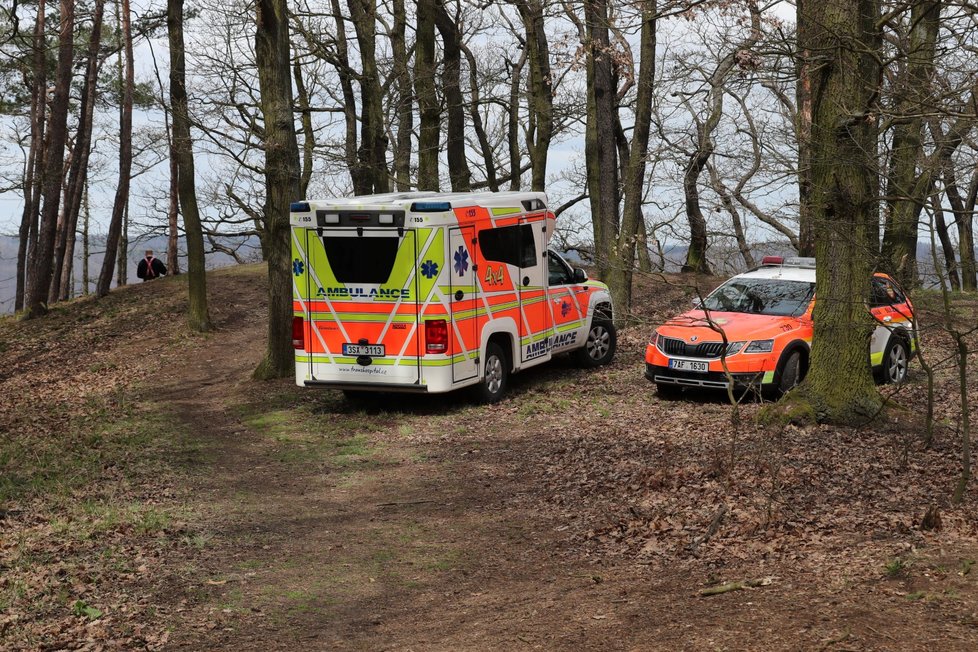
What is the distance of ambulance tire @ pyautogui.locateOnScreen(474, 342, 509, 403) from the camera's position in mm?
13555

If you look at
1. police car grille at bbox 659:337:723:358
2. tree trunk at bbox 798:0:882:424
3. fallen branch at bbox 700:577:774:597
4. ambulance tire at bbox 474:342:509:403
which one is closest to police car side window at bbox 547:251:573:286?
ambulance tire at bbox 474:342:509:403

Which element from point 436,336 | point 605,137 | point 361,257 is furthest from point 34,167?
point 436,336

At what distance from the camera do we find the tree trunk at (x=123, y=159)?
2755 cm

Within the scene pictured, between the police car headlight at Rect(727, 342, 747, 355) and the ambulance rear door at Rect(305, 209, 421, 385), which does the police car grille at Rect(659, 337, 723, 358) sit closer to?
the police car headlight at Rect(727, 342, 747, 355)

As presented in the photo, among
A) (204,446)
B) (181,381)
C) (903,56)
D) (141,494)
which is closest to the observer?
(903,56)

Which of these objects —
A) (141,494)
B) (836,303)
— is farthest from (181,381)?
(836,303)

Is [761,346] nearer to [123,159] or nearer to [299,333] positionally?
[299,333]

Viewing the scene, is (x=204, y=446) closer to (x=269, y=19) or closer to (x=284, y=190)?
(x=284, y=190)

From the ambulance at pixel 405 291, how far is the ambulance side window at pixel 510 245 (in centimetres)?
2

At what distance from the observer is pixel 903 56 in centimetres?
870

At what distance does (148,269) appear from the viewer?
109 feet

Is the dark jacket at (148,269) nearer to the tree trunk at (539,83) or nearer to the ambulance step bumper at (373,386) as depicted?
the tree trunk at (539,83)

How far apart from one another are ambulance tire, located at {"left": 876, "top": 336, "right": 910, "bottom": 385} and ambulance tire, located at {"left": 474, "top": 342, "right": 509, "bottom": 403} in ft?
17.0

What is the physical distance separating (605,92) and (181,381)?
32.9 feet
